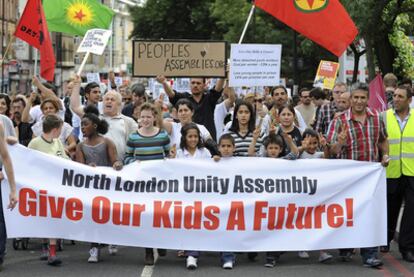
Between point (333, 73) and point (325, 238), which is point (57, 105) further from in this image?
point (333, 73)

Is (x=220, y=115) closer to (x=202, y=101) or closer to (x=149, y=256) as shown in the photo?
(x=202, y=101)

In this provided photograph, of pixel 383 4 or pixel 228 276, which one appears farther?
pixel 383 4

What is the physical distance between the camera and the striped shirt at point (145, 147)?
9500mm

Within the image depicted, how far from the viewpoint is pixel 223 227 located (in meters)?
9.20

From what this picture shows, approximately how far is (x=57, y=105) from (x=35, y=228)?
6.55ft

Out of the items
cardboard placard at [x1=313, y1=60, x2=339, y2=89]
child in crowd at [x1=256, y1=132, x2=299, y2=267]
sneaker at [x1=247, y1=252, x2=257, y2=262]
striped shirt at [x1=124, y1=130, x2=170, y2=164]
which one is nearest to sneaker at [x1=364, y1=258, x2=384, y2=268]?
child in crowd at [x1=256, y1=132, x2=299, y2=267]

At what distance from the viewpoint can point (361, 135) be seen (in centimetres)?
934

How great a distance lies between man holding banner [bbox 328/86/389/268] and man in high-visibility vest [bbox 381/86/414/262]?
0.27 m

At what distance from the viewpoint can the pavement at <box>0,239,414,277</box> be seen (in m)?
8.76

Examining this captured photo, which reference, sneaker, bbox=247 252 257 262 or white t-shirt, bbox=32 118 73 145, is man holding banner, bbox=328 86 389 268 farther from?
white t-shirt, bbox=32 118 73 145

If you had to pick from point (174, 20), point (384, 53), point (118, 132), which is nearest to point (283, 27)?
point (174, 20)

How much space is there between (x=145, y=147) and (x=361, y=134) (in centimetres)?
226

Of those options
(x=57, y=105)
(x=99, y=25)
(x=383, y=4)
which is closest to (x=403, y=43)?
(x=383, y=4)

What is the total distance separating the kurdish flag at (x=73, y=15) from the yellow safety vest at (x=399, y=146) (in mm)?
7111
